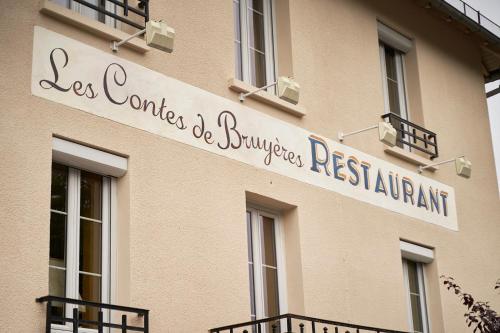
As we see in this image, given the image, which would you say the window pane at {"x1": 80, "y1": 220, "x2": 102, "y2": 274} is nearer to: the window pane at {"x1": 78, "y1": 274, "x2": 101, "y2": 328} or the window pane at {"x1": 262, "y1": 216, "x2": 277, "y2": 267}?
the window pane at {"x1": 78, "y1": 274, "x2": 101, "y2": 328}

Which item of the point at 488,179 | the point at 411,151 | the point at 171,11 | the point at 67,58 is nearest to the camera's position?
the point at 67,58

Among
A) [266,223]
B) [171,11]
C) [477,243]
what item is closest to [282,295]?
[266,223]

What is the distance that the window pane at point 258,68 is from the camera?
41.4 feet

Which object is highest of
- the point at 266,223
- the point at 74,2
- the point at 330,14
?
the point at 330,14

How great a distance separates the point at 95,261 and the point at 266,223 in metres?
2.74

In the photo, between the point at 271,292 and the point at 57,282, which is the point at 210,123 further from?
the point at 57,282

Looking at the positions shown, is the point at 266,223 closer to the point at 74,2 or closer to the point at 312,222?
the point at 312,222

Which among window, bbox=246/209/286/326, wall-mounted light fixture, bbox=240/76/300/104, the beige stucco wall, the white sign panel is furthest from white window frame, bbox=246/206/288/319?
wall-mounted light fixture, bbox=240/76/300/104

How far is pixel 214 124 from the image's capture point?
36.8 ft

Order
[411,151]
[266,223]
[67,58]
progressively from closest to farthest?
[67,58], [266,223], [411,151]

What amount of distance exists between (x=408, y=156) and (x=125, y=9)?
5.38 meters

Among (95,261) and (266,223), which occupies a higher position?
(266,223)

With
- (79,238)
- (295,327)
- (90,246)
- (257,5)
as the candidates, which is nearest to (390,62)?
(257,5)

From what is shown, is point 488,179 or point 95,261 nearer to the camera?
point 95,261
